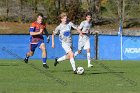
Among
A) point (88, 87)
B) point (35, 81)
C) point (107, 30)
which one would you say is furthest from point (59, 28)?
point (107, 30)

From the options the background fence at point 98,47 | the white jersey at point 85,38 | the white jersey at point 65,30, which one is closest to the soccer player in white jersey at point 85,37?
the white jersey at point 85,38

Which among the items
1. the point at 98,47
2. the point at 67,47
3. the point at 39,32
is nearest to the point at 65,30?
the point at 67,47

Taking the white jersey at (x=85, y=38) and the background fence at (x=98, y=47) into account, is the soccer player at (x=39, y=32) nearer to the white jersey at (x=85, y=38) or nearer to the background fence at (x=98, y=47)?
the white jersey at (x=85, y=38)

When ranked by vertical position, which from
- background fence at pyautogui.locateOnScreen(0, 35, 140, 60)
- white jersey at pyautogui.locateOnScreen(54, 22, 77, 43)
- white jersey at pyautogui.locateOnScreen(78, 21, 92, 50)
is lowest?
background fence at pyautogui.locateOnScreen(0, 35, 140, 60)

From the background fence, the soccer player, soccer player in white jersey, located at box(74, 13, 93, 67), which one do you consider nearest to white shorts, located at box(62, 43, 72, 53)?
the soccer player

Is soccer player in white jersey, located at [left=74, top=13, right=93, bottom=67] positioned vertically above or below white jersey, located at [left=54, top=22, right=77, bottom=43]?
below

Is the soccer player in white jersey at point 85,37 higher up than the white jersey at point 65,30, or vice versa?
the white jersey at point 65,30

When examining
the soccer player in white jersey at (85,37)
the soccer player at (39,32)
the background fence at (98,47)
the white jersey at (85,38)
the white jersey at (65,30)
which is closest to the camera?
the white jersey at (65,30)

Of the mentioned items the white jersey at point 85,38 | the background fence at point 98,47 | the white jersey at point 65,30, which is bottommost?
the background fence at point 98,47

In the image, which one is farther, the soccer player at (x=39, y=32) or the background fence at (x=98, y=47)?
the background fence at (x=98, y=47)

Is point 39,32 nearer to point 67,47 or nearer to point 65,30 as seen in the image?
point 65,30

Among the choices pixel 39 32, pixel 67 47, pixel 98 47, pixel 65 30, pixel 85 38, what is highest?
pixel 65 30

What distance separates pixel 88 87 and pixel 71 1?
4027cm

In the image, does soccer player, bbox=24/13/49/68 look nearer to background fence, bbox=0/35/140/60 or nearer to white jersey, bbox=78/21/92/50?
white jersey, bbox=78/21/92/50
